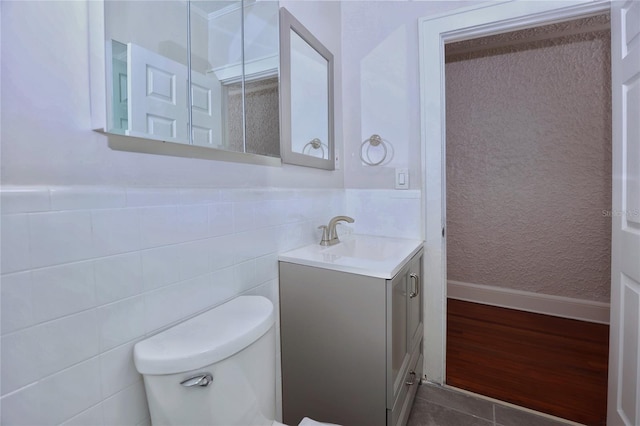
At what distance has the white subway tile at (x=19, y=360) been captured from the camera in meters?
0.63

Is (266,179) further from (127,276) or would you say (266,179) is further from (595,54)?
(595,54)

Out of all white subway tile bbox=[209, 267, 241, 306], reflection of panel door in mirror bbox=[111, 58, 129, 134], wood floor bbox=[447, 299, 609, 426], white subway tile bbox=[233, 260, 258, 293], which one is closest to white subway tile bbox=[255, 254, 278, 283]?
white subway tile bbox=[233, 260, 258, 293]

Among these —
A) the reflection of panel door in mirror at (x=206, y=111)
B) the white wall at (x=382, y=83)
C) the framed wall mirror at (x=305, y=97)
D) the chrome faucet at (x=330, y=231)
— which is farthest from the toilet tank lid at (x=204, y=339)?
the white wall at (x=382, y=83)

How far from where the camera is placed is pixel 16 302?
64 cm

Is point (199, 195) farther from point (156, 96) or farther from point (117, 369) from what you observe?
point (117, 369)

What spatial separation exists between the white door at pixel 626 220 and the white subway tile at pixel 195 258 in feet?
4.93

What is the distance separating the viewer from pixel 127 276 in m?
0.84

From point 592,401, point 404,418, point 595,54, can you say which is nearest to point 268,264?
point 404,418

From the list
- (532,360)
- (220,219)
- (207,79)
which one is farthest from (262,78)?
(532,360)

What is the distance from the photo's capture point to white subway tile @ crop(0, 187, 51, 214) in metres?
0.63

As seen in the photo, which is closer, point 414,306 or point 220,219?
point 220,219

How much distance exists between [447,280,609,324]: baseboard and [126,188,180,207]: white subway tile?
9.15 feet

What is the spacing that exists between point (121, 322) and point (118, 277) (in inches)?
4.8

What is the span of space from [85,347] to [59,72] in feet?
2.11
